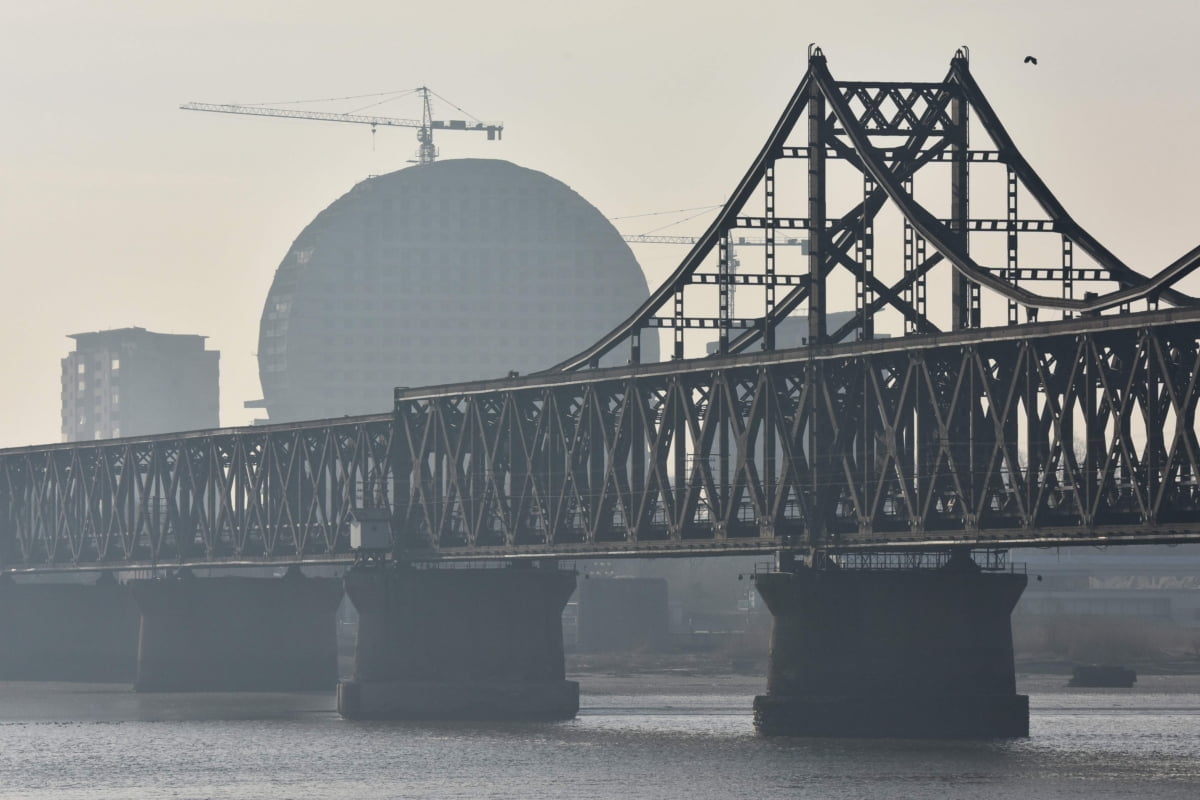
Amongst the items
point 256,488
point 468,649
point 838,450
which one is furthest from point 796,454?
point 256,488

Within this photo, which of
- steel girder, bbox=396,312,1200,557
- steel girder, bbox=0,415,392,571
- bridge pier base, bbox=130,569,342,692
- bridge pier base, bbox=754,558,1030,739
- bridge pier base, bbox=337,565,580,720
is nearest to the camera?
steel girder, bbox=396,312,1200,557

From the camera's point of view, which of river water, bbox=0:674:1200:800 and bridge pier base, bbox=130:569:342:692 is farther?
bridge pier base, bbox=130:569:342:692

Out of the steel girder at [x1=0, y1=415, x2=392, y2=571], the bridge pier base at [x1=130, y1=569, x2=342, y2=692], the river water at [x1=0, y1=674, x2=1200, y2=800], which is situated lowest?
the river water at [x1=0, y1=674, x2=1200, y2=800]

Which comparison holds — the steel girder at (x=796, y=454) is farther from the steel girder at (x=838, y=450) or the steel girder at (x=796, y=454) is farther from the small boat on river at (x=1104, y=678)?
the small boat on river at (x=1104, y=678)

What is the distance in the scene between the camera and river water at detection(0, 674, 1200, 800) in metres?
106

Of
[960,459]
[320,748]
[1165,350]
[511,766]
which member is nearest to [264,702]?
[320,748]

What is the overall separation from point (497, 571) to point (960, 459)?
4039 centimetres

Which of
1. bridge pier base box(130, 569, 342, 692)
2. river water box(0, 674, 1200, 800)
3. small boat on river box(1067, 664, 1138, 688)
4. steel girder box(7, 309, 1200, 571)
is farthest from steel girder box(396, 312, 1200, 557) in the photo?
small boat on river box(1067, 664, 1138, 688)

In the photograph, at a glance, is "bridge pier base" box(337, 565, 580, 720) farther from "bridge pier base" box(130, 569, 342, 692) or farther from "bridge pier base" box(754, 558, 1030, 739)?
"bridge pier base" box(130, 569, 342, 692)

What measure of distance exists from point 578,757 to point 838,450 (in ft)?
57.3

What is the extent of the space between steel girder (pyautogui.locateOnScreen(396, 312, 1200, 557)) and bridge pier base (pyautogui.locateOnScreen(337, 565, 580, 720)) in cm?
277

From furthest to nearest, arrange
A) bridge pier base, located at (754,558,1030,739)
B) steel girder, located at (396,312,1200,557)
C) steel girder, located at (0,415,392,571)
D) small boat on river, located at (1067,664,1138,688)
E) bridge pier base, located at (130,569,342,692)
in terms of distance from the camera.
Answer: small boat on river, located at (1067,664,1138,688) → bridge pier base, located at (130,569,342,692) → steel girder, located at (0,415,392,571) → bridge pier base, located at (754,558,1030,739) → steel girder, located at (396,312,1200,557)

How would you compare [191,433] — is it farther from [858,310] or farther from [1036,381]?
[1036,381]

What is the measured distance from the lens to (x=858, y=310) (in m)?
129
